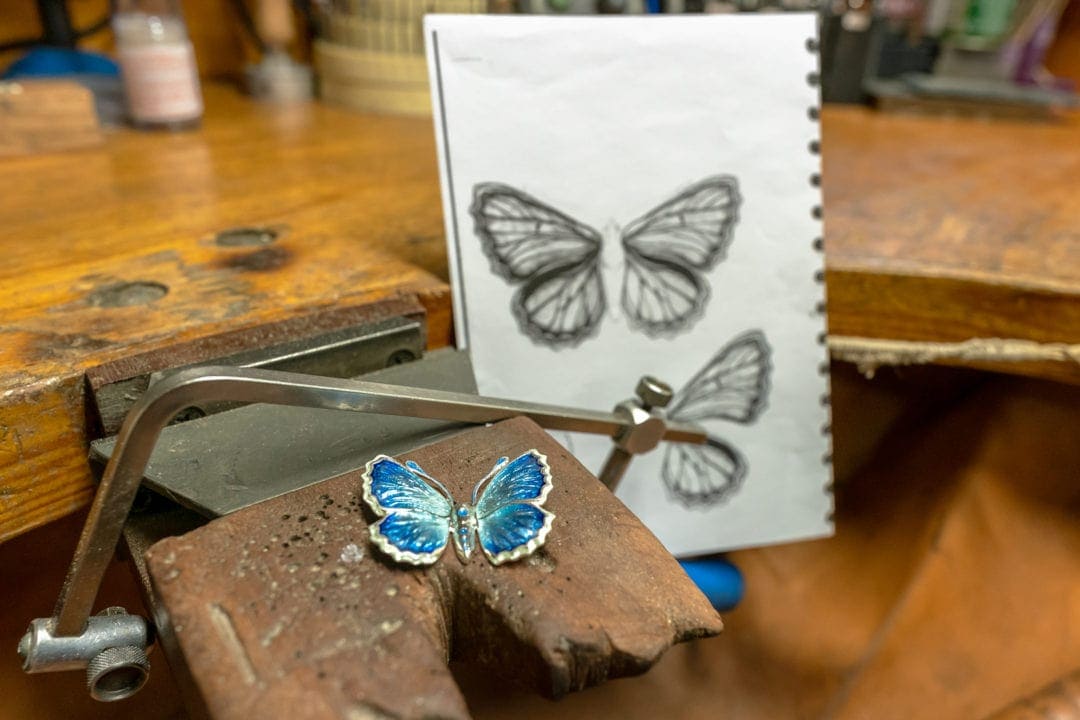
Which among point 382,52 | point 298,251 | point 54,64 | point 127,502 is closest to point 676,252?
point 298,251

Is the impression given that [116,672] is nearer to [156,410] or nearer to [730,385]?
[156,410]

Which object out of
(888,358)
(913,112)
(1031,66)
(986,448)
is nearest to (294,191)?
(888,358)

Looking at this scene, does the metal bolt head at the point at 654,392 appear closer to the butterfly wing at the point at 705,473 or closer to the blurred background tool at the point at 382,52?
the butterfly wing at the point at 705,473

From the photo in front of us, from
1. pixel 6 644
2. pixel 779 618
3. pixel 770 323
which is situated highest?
pixel 770 323

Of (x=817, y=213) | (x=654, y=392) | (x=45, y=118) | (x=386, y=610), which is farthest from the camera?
(x=45, y=118)

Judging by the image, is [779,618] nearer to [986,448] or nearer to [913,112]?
[986,448]

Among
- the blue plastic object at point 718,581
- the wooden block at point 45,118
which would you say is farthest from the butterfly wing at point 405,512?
the wooden block at point 45,118
